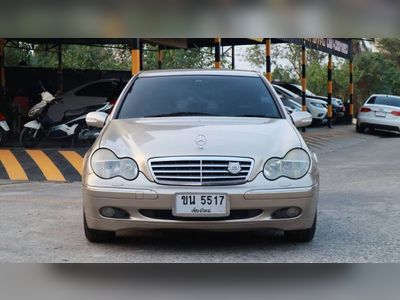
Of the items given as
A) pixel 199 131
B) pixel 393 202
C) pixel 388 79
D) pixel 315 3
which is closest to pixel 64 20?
pixel 199 131

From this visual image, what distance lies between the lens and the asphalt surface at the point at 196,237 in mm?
4895

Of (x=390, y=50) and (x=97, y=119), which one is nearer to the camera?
(x=97, y=119)

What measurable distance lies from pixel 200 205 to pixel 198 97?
1514mm

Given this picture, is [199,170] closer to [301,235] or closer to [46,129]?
[301,235]

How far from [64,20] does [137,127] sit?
1044 mm

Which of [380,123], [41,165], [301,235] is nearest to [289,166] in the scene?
[301,235]

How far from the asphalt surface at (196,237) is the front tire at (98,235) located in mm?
60

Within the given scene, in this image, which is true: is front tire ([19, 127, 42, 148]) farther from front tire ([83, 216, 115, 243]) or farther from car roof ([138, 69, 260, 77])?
front tire ([83, 216, 115, 243])

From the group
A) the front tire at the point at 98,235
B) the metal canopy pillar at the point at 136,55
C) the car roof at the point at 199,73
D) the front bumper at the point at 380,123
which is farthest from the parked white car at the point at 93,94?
the front tire at the point at 98,235

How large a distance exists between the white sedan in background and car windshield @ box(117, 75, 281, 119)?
1432cm

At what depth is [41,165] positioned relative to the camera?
10.4m

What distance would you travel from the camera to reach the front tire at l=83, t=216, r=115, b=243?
517 cm

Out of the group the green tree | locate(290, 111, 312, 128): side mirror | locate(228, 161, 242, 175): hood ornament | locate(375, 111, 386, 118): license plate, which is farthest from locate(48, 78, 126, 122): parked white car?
the green tree

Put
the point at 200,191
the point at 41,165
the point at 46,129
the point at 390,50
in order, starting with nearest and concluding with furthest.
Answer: the point at 200,191
the point at 41,165
the point at 46,129
the point at 390,50
